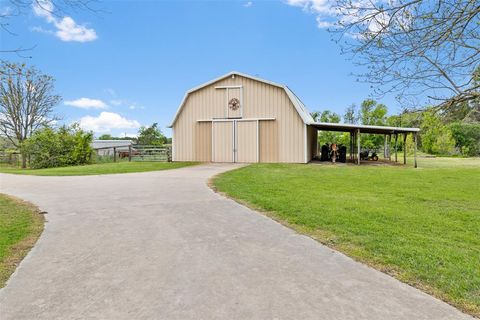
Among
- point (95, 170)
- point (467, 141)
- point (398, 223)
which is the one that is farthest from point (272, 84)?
point (467, 141)

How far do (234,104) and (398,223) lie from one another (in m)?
14.0

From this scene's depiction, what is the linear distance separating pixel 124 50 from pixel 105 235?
1442 centimetres

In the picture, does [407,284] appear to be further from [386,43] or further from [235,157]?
[235,157]

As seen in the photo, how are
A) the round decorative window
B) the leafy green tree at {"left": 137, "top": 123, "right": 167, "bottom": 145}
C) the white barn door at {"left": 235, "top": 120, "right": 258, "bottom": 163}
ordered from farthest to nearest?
the leafy green tree at {"left": 137, "top": 123, "right": 167, "bottom": 145} < the round decorative window < the white barn door at {"left": 235, "top": 120, "right": 258, "bottom": 163}

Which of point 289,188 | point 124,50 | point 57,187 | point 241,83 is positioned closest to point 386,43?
point 289,188

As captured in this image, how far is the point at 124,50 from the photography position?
16.4 metres

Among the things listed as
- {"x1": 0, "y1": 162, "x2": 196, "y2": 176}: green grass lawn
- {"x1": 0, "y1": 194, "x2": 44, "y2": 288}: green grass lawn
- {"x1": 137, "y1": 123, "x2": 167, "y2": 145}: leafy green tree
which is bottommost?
{"x1": 0, "y1": 194, "x2": 44, "y2": 288}: green grass lawn

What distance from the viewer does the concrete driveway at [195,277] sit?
232 centimetres

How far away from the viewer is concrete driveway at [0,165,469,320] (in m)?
2.32

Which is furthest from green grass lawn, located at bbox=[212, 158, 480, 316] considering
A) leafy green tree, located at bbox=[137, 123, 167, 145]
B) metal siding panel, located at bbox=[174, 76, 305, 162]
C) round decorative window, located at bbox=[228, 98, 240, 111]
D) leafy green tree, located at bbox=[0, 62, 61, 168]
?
leafy green tree, located at bbox=[137, 123, 167, 145]

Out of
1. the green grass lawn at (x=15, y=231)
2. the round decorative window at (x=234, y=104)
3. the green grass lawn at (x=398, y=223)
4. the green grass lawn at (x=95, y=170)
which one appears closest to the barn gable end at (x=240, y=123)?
the round decorative window at (x=234, y=104)

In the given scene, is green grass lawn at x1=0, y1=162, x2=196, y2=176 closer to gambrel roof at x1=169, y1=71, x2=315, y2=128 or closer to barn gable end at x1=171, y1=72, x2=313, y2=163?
barn gable end at x1=171, y1=72, x2=313, y2=163

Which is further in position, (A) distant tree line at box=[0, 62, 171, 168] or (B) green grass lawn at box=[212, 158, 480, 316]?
(A) distant tree line at box=[0, 62, 171, 168]

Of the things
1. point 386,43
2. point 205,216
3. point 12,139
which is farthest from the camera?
point 12,139
